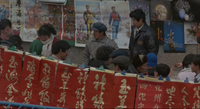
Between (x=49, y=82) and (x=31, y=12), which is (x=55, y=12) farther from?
(x=49, y=82)

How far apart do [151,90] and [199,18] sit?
4523 mm

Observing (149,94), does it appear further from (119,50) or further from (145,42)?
(145,42)

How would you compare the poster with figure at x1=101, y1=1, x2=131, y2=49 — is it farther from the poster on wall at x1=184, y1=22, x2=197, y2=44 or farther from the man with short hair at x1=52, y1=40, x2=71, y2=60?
the man with short hair at x1=52, y1=40, x2=71, y2=60

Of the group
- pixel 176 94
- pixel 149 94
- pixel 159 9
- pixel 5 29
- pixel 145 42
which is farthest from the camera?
pixel 159 9

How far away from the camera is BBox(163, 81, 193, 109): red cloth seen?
169 inches

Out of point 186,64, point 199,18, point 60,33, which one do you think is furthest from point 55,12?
point 186,64

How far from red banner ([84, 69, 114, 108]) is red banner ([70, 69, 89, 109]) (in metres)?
0.08

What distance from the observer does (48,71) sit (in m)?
4.96

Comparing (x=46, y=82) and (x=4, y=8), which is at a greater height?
(x=4, y=8)

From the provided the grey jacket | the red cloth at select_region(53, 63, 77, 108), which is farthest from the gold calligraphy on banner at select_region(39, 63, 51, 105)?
the grey jacket

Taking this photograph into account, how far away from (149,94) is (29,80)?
5.49ft

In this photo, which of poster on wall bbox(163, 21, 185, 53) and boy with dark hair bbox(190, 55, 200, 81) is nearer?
boy with dark hair bbox(190, 55, 200, 81)

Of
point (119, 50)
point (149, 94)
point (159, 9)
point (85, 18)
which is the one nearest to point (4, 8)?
point (85, 18)

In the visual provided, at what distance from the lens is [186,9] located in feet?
27.6
